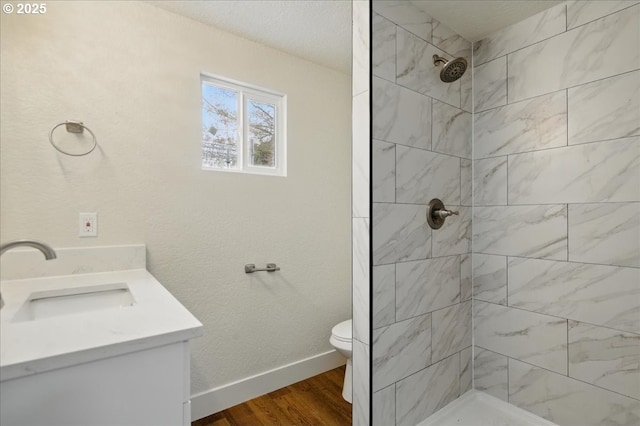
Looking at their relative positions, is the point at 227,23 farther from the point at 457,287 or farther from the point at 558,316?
the point at 558,316

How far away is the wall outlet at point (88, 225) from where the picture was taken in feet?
3.71

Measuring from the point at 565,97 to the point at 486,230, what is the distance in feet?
2.17

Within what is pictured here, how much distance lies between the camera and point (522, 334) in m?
1.40

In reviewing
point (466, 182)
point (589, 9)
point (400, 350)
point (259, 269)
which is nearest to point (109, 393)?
point (400, 350)

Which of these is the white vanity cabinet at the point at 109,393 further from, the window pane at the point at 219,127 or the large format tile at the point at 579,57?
the large format tile at the point at 579,57

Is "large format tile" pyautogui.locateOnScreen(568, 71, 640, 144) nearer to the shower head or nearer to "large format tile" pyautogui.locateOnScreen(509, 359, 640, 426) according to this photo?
the shower head

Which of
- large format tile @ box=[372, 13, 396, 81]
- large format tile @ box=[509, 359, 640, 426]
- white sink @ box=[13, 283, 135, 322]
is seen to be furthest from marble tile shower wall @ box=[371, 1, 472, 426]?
white sink @ box=[13, 283, 135, 322]

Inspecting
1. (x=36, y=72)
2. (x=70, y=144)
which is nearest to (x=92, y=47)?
(x=36, y=72)

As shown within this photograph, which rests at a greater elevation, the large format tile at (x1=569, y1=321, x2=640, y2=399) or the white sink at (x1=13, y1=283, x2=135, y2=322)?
the white sink at (x1=13, y1=283, x2=135, y2=322)

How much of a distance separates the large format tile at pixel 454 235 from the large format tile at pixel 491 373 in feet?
1.75

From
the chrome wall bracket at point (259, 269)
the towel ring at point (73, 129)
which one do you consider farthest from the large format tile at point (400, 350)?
the towel ring at point (73, 129)

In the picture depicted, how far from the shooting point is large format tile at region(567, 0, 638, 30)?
116 centimetres

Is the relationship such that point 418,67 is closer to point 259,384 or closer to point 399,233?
point 399,233

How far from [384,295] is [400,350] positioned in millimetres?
261
